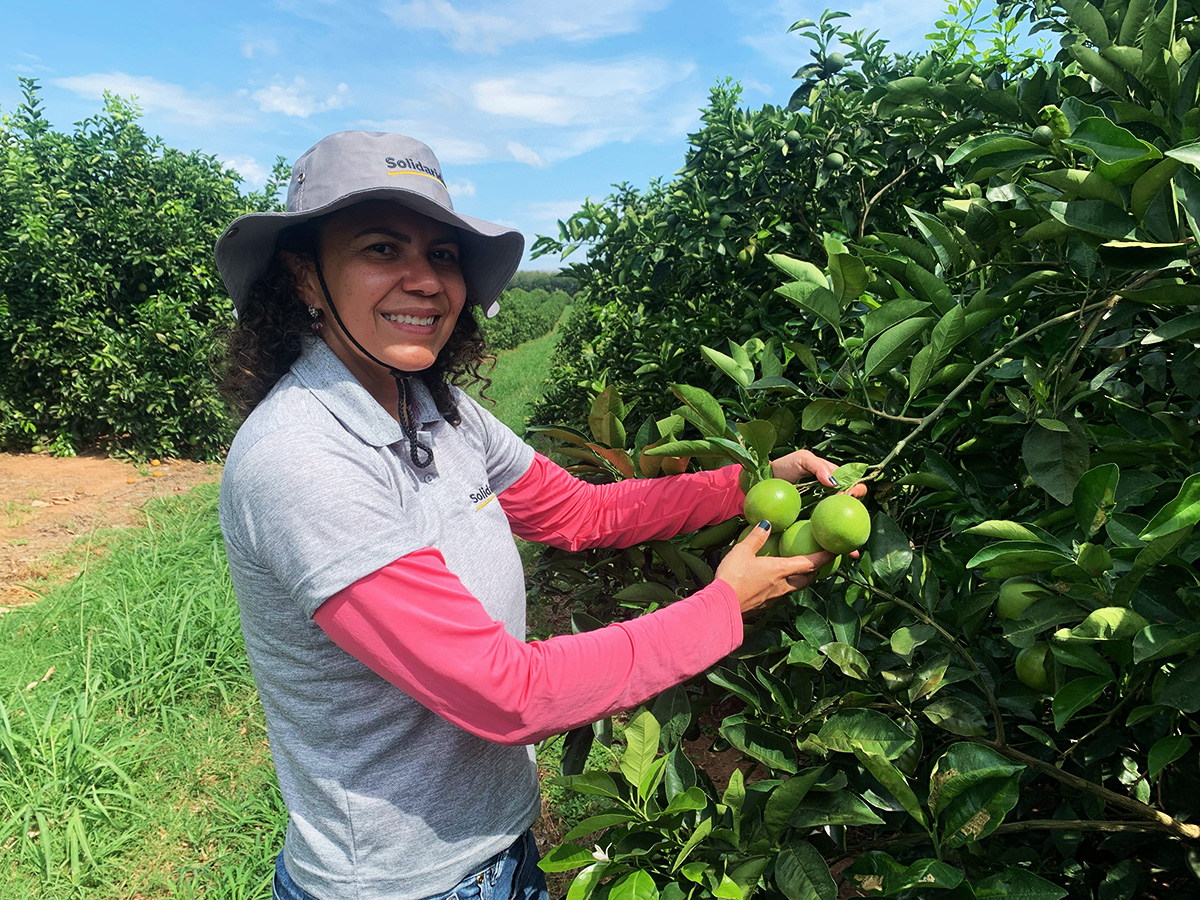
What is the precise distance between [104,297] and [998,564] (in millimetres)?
8604

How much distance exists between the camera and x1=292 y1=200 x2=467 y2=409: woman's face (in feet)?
4.37

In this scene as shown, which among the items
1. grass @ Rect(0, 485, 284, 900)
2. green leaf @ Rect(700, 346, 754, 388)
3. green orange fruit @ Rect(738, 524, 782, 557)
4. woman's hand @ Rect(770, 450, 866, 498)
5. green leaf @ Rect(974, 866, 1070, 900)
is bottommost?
grass @ Rect(0, 485, 284, 900)

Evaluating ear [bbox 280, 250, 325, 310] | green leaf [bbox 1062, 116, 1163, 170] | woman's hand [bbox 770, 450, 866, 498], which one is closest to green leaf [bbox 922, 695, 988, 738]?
woman's hand [bbox 770, 450, 866, 498]

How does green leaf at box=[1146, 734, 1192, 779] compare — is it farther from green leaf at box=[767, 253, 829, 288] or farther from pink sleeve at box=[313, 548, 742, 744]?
green leaf at box=[767, 253, 829, 288]

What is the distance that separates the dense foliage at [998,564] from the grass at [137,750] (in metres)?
1.75

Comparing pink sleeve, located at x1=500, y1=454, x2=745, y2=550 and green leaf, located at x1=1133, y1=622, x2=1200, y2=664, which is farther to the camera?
pink sleeve, located at x1=500, y1=454, x2=745, y2=550

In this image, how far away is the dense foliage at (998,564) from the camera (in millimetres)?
851

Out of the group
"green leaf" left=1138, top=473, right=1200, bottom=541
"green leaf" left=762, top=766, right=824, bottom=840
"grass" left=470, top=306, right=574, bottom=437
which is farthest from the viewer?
"grass" left=470, top=306, right=574, bottom=437

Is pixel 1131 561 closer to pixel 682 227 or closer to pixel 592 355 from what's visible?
pixel 682 227

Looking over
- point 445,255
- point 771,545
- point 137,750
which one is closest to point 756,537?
point 771,545

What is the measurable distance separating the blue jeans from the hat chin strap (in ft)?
2.40

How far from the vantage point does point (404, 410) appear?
1.43 m

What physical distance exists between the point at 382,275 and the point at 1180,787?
145cm

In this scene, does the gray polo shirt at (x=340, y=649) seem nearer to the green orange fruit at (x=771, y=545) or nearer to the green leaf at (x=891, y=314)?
the green orange fruit at (x=771, y=545)
